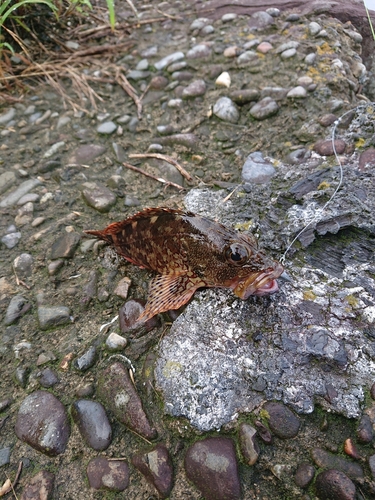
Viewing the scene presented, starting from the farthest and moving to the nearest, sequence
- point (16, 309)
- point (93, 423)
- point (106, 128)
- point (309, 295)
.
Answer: point (106, 128), point (16, 309), point (309, 295), point (93, 423)

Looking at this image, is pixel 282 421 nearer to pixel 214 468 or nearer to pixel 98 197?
pixel 214 468

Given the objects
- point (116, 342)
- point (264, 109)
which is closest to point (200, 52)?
point (264, 109)

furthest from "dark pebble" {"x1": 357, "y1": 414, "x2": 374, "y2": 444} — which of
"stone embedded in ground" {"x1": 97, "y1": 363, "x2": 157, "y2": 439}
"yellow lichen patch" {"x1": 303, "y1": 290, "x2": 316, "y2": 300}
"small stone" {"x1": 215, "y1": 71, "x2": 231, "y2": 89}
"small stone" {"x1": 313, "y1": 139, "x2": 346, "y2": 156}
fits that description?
"small stone" {"x1": 215, "y1": 71, "x2": 231, "y2": 89}

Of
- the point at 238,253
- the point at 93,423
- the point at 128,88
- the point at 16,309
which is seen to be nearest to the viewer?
the point at 93,423

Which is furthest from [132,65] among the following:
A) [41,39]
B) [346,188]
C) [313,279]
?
[313,279]

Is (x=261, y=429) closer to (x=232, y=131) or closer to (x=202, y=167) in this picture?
(x=202, y=167)

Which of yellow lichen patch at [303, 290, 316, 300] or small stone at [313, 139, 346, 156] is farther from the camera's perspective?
small stone at [313, 139, 346, 156]

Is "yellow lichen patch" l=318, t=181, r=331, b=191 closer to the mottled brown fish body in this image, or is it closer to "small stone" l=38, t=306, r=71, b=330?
the mottled brown fish body
